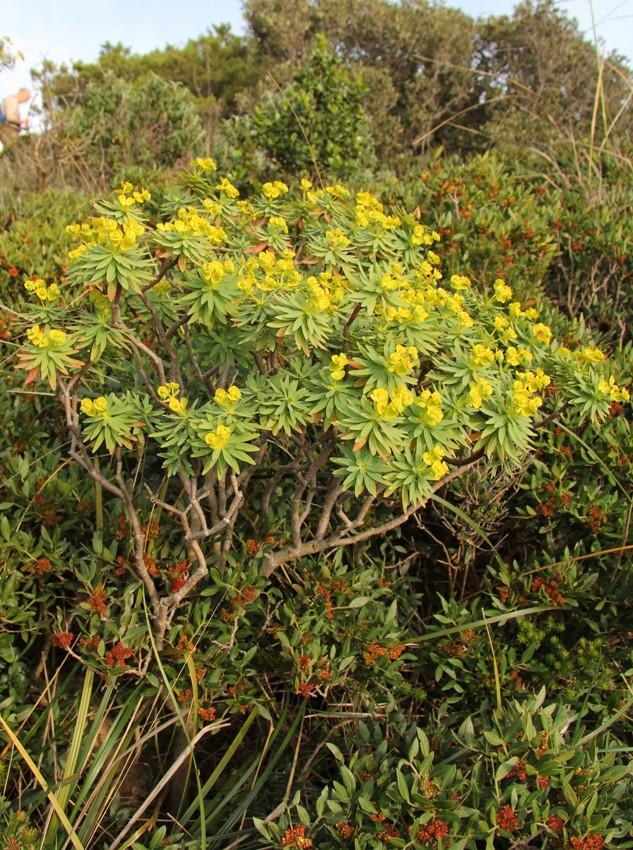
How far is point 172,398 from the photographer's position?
2031 millimetres

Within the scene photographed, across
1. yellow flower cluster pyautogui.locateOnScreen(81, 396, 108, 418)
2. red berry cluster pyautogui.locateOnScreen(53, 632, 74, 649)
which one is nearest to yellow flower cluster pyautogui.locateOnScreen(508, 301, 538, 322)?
yellow flower cluster pyautogui.locateOnScreen(81, 396, 108, 418)

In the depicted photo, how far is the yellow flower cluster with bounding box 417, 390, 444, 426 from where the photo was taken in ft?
6.44

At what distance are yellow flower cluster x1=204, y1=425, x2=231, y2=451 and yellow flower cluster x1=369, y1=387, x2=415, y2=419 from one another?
40 cm

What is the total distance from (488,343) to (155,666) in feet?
5.20

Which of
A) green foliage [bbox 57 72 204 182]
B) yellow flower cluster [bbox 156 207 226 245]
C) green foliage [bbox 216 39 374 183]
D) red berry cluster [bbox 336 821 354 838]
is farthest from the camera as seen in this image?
green foliage [bbox 57 72 204 182]

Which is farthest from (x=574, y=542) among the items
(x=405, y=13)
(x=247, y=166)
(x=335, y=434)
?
(x=405, y=13)

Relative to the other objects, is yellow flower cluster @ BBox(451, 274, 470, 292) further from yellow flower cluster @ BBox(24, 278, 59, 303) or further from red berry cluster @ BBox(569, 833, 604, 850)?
red berry cluster @ BBox(569, 833, 604, 850)

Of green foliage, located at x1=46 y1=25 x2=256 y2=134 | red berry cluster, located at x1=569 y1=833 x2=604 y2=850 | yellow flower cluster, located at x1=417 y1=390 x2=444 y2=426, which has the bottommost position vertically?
red berry cluster, located at x1=569 y1=833 x2=604 y2=850

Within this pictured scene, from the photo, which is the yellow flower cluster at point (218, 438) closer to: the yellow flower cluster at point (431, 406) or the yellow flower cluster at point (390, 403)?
the yellow flower cluster at point (390, 403)

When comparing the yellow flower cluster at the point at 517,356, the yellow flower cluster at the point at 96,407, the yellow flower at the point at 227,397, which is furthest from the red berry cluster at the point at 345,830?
the yellow flower cluster at the point at 517,356

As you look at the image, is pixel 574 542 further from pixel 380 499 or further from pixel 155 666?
pixel 155 666

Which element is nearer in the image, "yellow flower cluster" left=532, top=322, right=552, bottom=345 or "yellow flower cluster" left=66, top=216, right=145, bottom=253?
"yellow flower cluster" left=66, top=216, right=145, bottom=253

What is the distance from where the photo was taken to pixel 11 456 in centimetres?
299

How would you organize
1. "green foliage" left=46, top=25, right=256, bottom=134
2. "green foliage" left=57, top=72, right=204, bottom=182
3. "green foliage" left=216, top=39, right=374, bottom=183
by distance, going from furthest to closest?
1. "green foliage" left=46, top=25, right=256, bottom=134
2. "green foliage" left=57, top=72, right=204, bottom=182
3. "green foliage" left=216, top=39, right=374, bottom=183
